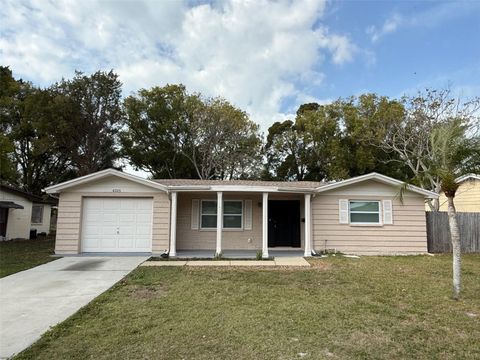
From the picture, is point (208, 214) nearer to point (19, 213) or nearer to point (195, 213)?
point (195, 213)

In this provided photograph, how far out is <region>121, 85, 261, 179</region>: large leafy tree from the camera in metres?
24.4

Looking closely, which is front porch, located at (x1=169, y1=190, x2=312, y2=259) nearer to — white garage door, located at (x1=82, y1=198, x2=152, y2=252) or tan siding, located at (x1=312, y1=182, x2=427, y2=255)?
tan siding, located at (x1=312, y1=182, x2=427, y2=255)

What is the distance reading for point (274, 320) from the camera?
5129 mm

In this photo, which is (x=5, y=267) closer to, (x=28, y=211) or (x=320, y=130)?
(x=28, y=211)

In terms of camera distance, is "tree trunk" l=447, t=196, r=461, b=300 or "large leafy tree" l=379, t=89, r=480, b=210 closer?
"tree trunk" l=447, t=196, r=461, b=300

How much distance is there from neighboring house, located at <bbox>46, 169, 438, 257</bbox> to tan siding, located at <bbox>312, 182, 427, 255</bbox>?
0.11 feet

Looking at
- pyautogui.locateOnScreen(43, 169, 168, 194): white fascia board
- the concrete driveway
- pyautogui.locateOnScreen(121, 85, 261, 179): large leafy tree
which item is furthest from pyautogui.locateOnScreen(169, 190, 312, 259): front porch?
pyautogui.locateOnScreen(121, 85, 261, 179): large leafy tree

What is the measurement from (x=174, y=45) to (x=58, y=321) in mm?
11376

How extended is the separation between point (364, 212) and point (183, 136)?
1606 cm

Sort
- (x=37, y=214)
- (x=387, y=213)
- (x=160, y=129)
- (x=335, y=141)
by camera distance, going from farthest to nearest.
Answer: (x=160, y=129) → (x=335, y=141) → (x=37, y=214) → (x=387, y=213)

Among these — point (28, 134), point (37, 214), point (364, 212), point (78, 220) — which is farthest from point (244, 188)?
point (28, 134)

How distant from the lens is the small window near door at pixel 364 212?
1270 centimetres

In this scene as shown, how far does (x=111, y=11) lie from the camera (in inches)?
370

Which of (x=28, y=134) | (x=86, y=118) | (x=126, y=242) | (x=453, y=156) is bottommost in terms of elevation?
(x=126, y=242)
